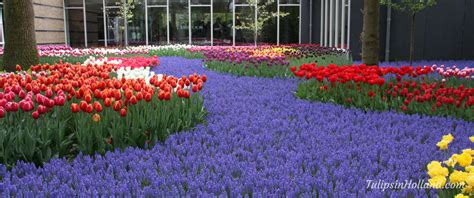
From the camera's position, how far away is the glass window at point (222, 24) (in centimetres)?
2552

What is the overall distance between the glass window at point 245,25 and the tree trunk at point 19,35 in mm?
15551

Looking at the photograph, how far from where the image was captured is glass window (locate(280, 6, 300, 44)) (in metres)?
25.2

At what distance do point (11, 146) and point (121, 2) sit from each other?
23499mm

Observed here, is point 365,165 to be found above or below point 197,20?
below

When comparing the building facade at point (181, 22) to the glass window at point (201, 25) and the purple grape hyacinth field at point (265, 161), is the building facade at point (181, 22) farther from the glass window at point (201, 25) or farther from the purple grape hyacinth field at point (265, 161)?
the purple grape hyacinth field at point (265, 161)

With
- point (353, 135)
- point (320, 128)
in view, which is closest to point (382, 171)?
point (353, 135)

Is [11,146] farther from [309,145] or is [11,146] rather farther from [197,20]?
[197,20]

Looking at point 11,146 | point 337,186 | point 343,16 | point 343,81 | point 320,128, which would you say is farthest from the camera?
point 343,16

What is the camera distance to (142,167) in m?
3.01

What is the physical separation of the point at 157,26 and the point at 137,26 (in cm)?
122

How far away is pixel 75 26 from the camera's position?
2641cm

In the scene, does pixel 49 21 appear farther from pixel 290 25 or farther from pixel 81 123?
pixel 81 123

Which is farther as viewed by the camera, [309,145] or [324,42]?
[324,42]

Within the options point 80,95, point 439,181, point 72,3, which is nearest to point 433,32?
point 80,95
